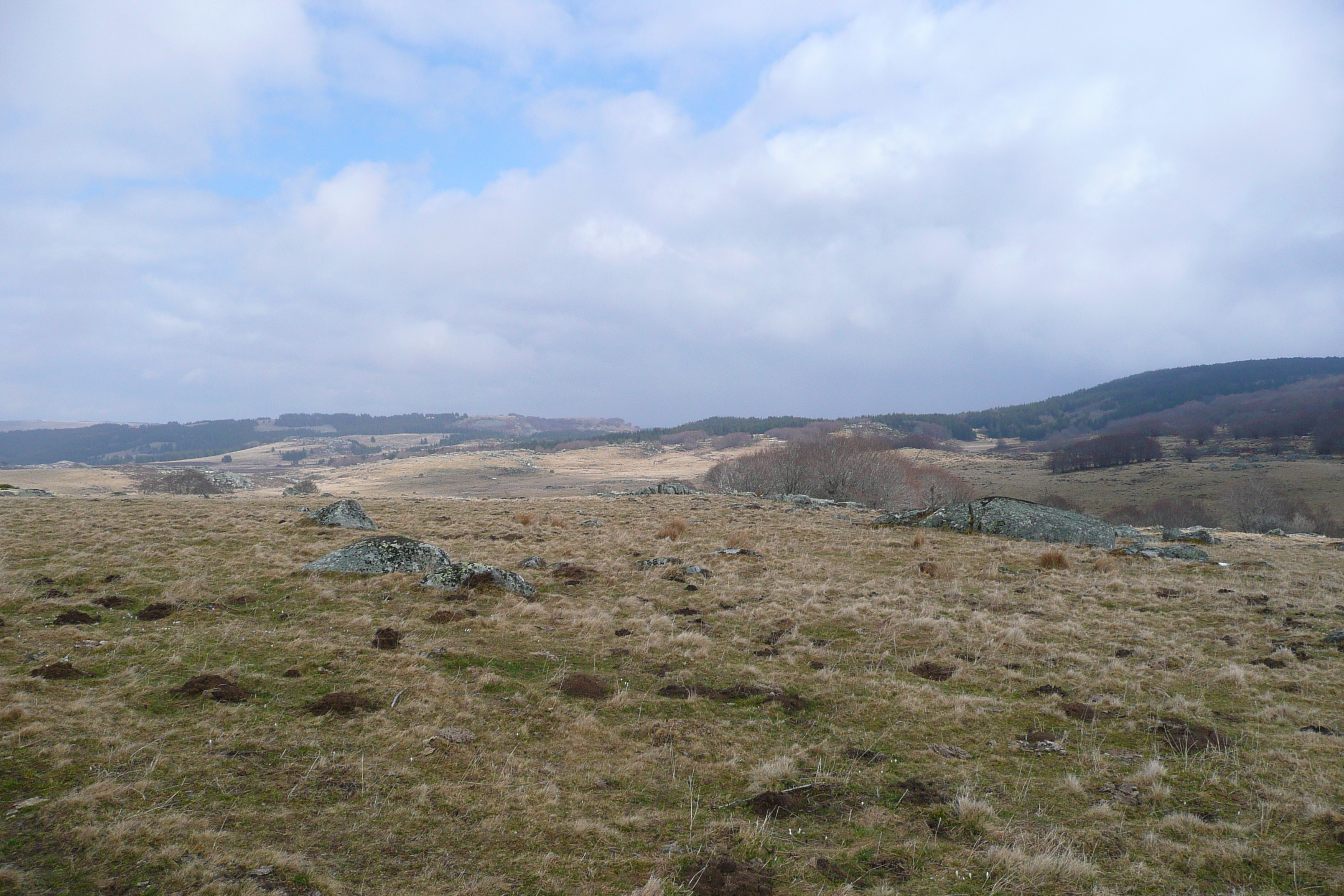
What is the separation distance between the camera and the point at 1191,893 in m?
5.05

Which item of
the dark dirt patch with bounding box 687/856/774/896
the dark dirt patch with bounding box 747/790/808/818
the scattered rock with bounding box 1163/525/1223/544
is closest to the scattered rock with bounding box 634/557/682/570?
the dark dirt patch with bounding box 747/790/808/818

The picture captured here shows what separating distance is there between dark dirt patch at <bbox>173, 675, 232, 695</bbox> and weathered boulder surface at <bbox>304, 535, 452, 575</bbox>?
644 centimetres

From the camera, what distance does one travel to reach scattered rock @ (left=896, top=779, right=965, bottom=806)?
21.5 feet

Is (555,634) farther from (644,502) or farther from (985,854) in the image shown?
(644,502)

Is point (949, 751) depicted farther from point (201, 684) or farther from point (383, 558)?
point (383, 558)

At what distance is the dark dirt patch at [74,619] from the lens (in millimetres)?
10156

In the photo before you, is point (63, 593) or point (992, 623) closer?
point (63, 593)

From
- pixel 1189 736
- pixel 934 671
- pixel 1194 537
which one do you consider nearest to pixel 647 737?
pixel 934 671

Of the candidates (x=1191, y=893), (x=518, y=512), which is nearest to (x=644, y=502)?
(x=518, y=512)

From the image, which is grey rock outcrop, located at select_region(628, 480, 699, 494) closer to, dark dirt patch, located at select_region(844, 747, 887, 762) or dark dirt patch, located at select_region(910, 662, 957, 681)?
dark dirt patch, located at select_region(910, 662, 957, 681)

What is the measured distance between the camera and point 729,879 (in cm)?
513

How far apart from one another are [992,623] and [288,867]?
44.1ft

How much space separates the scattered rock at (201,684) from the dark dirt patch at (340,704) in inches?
59.3

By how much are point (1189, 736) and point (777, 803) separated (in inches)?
243
